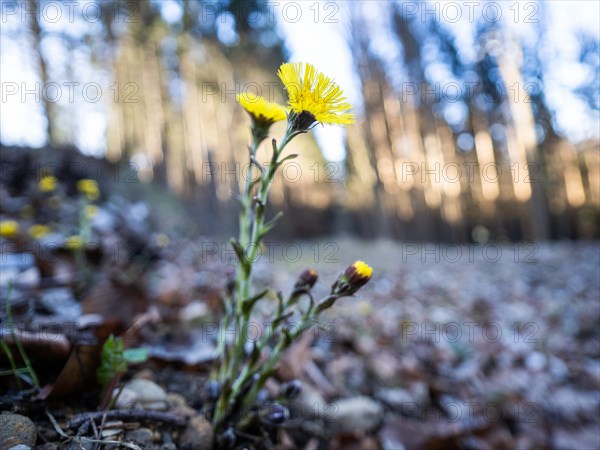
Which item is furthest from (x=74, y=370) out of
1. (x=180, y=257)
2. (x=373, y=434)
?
(x=180, y=257)

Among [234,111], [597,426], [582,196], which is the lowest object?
[597,426]

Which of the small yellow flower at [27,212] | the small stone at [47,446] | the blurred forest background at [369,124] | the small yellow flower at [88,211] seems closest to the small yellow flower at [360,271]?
the small stone at [47,446]

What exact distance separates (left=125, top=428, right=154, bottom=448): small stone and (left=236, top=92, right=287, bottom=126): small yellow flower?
0.60 meters

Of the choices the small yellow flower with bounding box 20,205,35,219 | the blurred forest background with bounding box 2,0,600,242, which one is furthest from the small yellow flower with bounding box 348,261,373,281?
the blurred forest background with bounding box 2,0,600,242

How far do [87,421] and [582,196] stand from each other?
1779cm

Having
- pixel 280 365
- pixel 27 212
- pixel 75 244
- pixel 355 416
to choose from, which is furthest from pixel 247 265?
pixel 27 212

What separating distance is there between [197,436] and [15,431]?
284 millimetres

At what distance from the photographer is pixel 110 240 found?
7.05 feet

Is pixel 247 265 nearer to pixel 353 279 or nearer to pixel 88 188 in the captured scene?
pixel 353 279

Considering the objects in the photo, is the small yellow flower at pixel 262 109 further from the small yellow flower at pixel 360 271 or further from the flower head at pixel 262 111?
the small yellow flower at pixel 360 271

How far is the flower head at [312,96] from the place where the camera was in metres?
0.57

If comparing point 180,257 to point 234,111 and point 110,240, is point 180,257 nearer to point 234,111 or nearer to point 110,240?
point 110,240

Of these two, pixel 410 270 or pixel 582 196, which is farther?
pixel 582 196

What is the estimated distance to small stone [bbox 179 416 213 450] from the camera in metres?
0.66
